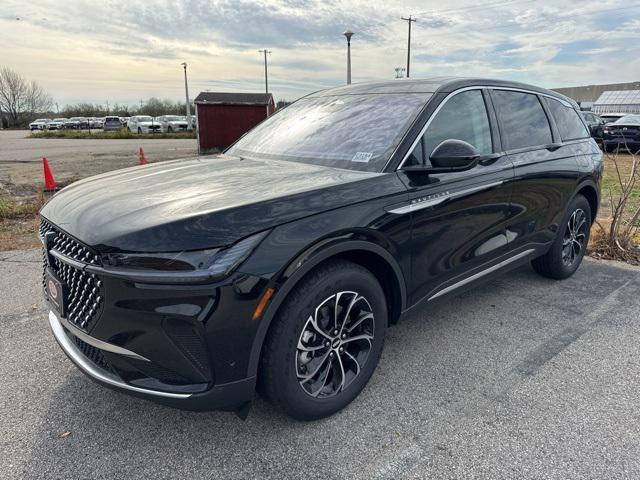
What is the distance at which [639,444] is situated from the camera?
7.72 feet

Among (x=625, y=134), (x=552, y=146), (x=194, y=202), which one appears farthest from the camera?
(x=625, y=134)

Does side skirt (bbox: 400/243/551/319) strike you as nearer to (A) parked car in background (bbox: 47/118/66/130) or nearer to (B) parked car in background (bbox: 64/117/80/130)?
(A) parked car in background (bbox: 47/118/66/130)

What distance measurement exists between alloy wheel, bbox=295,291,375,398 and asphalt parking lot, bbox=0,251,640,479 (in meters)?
0.23

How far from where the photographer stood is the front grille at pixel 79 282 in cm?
209

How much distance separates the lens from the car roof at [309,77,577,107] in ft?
10.4

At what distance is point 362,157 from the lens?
288 cm

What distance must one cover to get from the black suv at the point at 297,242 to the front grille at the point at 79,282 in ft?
0.04

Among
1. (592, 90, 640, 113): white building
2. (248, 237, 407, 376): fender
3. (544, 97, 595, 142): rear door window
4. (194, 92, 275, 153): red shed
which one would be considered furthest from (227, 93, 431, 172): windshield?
(592, 90, 640, 113): white building

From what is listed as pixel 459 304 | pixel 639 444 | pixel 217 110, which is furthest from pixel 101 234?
pixel 217 110

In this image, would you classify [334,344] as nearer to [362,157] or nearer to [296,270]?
[296,270]

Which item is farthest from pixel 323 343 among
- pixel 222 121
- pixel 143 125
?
pixel 143 125

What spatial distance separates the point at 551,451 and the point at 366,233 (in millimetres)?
1410

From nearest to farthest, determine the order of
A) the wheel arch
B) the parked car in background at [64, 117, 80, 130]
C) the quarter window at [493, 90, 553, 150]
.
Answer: the quarter window at [493, 90, 553, 150] < the wheel arch < the parked car in background at [64, 117, 80, 130]

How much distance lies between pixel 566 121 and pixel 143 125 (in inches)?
1857
